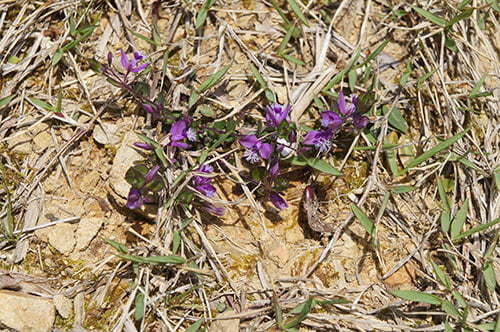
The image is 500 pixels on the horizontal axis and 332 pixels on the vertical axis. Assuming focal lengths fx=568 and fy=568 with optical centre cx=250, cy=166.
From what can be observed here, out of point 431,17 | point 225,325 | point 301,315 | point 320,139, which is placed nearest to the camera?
point 301,315

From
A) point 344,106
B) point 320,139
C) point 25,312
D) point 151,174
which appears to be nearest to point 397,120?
point 344,106

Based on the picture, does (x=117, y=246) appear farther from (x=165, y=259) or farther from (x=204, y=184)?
(x=204, y=184)

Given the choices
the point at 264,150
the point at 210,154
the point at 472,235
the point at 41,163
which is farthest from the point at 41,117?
the point at 472,235

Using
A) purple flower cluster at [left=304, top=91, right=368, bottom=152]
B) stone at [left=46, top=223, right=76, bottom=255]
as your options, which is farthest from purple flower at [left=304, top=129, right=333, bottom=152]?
stone at [left=46, top=223, right=76, bottom=255]

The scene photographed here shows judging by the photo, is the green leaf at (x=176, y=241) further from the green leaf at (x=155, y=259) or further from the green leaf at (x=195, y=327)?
the green leaf at (x=195, y=327)

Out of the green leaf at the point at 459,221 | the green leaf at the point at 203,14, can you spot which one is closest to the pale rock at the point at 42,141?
the green leaf at the point at 203,14

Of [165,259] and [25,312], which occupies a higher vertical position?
[165,259]
